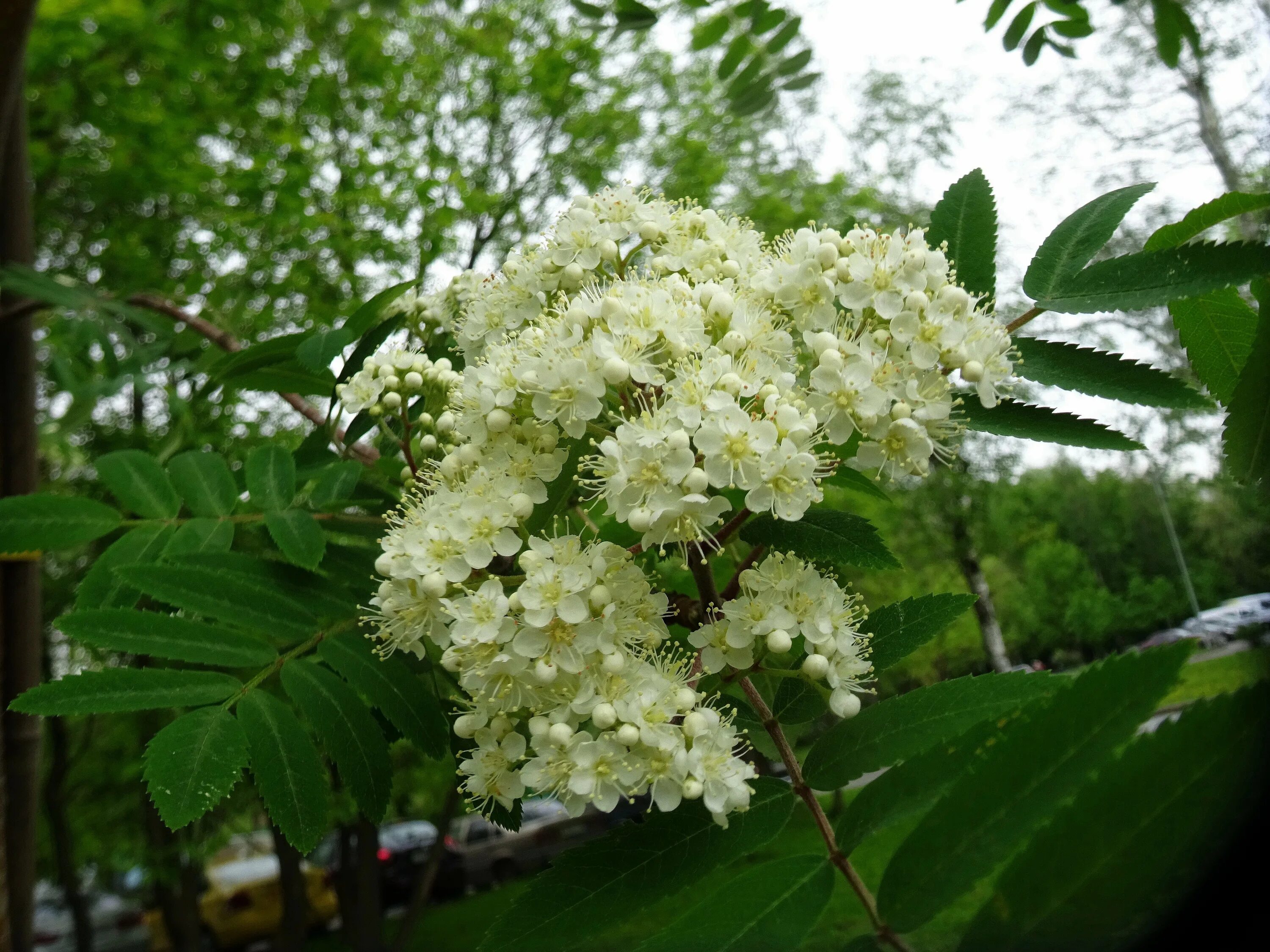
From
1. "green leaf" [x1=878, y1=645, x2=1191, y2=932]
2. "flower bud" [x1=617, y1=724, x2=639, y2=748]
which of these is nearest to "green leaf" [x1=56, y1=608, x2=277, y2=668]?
"flower bud" [x1=617, y1=724, x2=639, y2=748]

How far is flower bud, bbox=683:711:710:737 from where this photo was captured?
0.97 meters

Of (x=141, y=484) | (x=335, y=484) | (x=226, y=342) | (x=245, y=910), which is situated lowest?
(x=245, y=910)

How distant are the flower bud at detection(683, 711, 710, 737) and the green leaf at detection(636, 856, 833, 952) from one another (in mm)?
156

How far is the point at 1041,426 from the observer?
118cm

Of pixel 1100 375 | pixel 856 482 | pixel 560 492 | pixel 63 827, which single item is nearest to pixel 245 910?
pixel 63 827

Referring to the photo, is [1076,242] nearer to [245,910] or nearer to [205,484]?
[205,484]

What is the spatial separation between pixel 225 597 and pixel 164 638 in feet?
0.35

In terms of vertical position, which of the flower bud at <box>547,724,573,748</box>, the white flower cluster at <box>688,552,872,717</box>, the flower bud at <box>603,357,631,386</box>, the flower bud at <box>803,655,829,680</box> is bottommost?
the flower bud at <box>547,724,573,748</box>

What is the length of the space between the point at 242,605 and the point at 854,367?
3.43 feet

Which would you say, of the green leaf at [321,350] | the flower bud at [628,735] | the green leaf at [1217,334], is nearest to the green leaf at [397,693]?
the flower bud at [628,735]

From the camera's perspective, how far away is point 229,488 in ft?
5.82

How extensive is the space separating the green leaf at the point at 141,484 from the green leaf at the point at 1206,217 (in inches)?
73.6

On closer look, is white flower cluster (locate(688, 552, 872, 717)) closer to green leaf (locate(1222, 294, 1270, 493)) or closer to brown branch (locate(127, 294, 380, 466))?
green leaf (locate(1222, 294, 1270, 493))

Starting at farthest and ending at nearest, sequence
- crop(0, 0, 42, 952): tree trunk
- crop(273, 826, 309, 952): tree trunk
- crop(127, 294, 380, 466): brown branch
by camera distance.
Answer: crop(273, 826, 309, 952): tree trunk
crop(0, 0, 42, 952): tree trunk
crop(127, 294, 380, 466): brown branch
